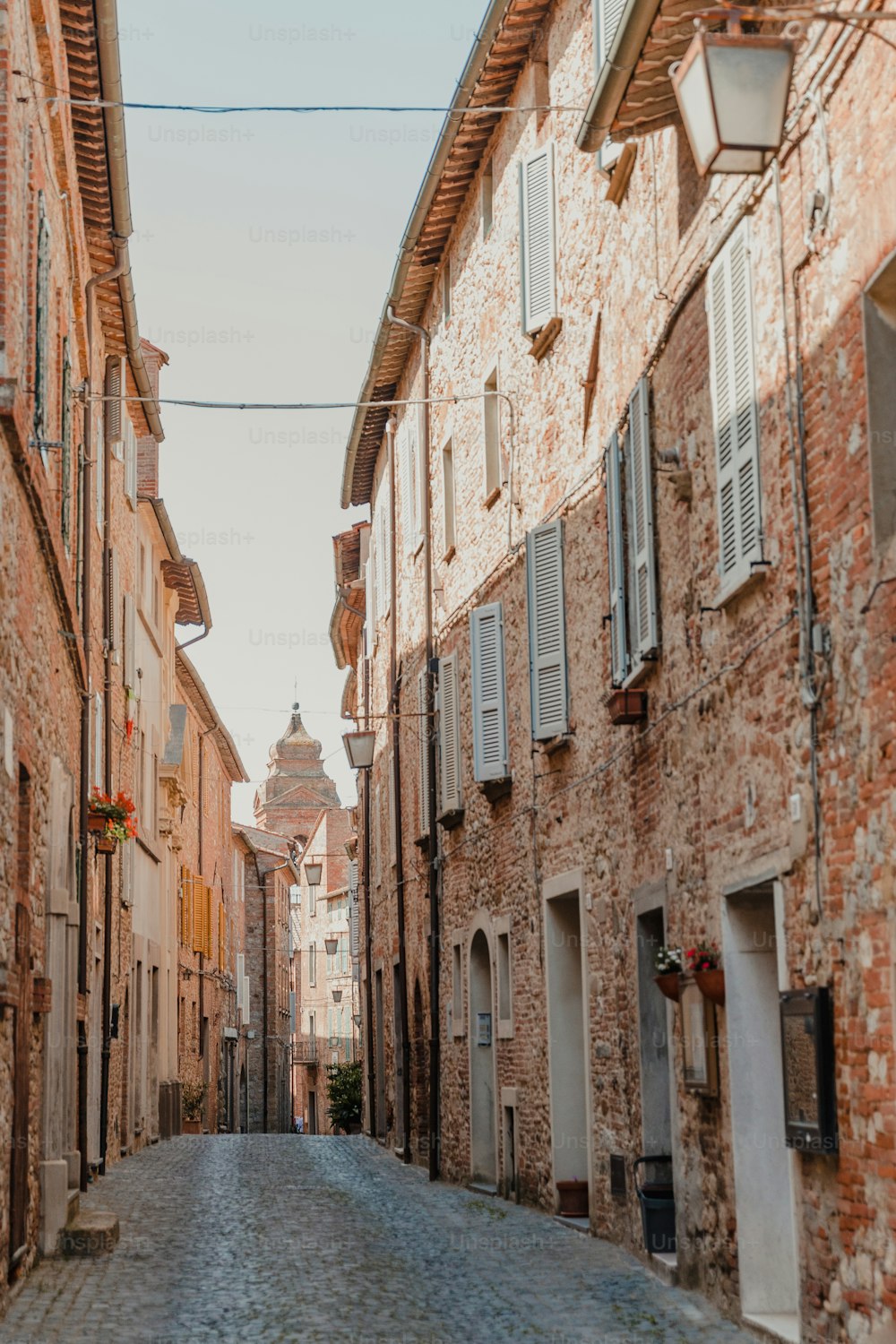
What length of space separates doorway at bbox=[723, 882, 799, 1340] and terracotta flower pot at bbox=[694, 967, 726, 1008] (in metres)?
0.06

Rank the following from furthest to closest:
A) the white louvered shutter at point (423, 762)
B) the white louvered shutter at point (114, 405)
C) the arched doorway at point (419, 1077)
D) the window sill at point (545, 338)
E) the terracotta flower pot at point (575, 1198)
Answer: the arched doorway at point (419, 1077)
the white louvered shutter at point (114, 405)
the white louvered shutter at point (423, 762)
the window sill at point (545, 338)
the terracotta flower pot at point (575, 1198)

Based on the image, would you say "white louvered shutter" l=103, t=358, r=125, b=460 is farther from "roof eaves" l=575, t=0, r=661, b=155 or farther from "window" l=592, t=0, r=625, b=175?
"roof eaves" l=575, t=0, r=661, b=155

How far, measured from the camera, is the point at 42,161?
11555mm

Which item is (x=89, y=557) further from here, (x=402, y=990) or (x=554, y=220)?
(x=402, y=990)

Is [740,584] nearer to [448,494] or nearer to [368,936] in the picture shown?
[448,494]

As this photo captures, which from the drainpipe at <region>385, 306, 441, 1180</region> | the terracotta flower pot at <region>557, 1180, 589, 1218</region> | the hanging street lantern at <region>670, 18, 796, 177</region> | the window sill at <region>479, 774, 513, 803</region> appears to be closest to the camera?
the hanging street lantern at <region>670, 18, 796, 177</region>

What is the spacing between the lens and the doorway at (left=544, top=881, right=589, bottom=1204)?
548 inches

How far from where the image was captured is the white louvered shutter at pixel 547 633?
45.5 feet

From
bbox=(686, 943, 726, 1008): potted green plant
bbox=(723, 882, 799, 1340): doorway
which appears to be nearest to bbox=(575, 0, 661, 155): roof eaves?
bbox=(723, 882, 799, 1340): doorway

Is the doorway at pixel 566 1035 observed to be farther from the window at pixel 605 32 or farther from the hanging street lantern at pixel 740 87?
the hanging street lantern at pixel 740 87

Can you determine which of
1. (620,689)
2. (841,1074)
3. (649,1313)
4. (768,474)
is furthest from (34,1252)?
(768,474)

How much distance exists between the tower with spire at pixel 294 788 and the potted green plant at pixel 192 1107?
4948cm

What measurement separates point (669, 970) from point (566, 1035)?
426 cm

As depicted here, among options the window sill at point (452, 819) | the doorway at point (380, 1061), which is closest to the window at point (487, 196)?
the window sill at point (452, 819)
